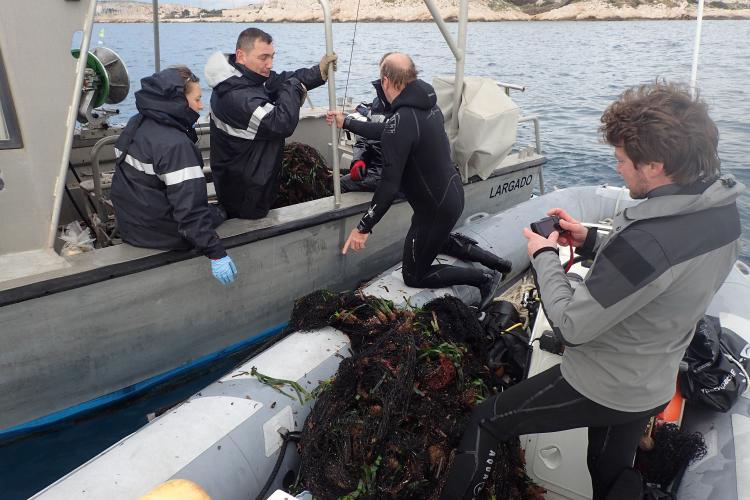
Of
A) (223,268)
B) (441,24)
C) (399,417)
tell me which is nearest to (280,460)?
(399,417)

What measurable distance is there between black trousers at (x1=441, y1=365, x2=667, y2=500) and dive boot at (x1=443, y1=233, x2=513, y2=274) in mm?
2177

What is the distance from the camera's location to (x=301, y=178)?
481 centimetres

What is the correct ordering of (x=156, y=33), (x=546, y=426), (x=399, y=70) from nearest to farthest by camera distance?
(x=546, y=426) → (x=399, y=70) → (x=156, y=33)

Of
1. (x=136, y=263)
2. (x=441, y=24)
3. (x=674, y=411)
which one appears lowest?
(x=674, y=411)

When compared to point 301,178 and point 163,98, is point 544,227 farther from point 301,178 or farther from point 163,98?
point 301,178

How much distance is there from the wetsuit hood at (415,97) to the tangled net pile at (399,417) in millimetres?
1279

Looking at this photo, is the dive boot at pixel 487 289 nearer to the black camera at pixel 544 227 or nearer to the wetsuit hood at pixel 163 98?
the black camera at pixel 544 227

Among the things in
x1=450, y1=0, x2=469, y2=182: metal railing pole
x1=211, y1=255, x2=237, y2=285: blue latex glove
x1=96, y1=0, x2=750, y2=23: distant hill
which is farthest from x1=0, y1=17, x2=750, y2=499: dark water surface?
x1=96, y1=0, x2=750, y2=23: distant hill

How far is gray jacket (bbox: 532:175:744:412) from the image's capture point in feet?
5.19

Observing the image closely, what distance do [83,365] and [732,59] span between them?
26433 millimetres

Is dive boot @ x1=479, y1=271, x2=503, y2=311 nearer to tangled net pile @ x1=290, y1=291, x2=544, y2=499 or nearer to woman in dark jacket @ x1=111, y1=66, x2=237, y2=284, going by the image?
tangled net pile @ x1=290, y1=291, x2=544, y2=499

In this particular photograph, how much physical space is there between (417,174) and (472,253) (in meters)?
1.05

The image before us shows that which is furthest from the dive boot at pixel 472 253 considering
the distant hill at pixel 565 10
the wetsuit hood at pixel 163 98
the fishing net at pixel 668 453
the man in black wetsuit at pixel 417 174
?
the distant hill at pixel 565 10

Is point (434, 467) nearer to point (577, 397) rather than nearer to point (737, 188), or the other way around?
point (577, 397)
